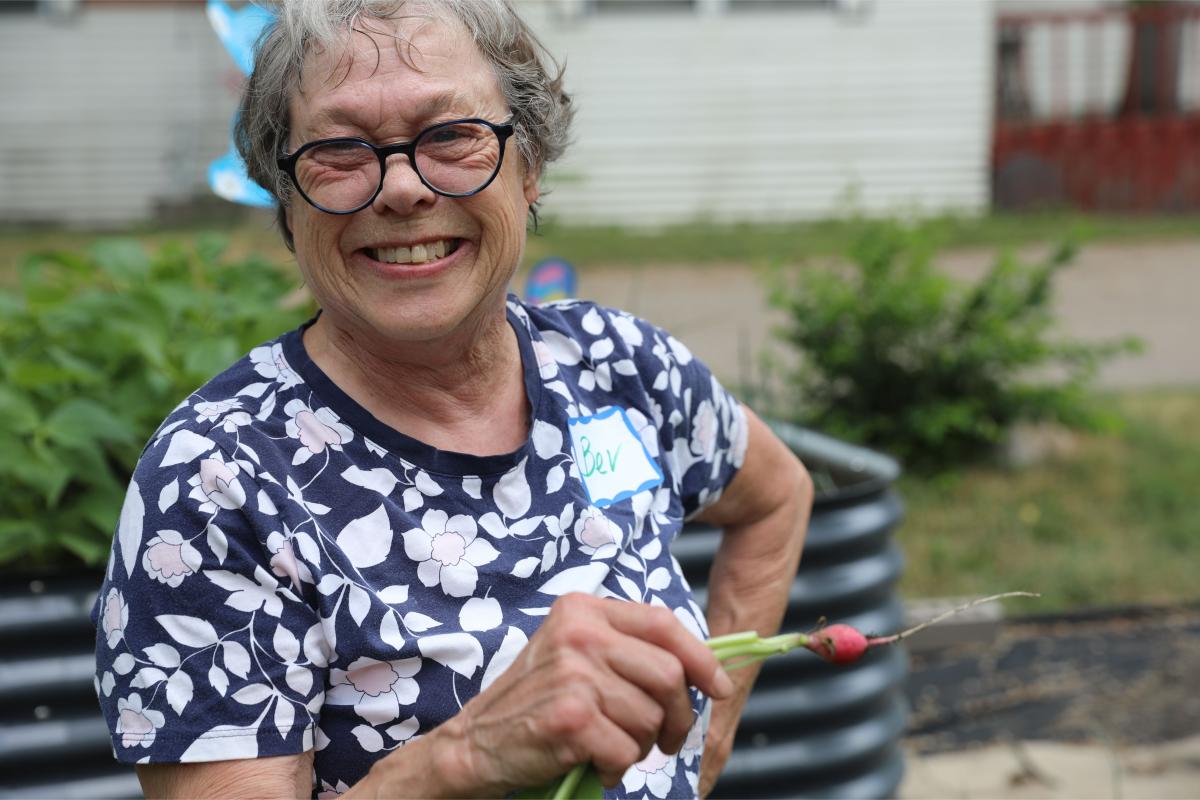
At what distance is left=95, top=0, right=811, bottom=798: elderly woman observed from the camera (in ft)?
4.80

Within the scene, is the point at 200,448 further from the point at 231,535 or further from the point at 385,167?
the point at 385,167

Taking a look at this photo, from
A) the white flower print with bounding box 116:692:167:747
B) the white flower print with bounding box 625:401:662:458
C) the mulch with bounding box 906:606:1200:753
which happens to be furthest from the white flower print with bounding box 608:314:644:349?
the mulch with bounding box 906:606:1200:753

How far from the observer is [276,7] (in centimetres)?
184

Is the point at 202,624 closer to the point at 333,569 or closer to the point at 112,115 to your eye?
the point at 333,569

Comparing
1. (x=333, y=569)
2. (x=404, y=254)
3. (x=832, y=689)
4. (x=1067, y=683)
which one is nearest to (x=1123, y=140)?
(x=1067, y=683)

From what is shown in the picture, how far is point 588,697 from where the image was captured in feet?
4.55

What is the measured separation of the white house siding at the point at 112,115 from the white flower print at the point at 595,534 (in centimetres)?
1320

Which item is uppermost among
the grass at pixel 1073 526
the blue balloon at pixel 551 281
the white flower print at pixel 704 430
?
the white flower print at pixel 704 430

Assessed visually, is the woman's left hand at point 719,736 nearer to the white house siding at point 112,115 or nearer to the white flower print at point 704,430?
the white flower print at point 704,430

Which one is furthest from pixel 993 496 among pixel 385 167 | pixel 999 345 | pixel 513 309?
pixel 385 167

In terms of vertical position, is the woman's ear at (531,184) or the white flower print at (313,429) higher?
the woman's ear at (531,184)

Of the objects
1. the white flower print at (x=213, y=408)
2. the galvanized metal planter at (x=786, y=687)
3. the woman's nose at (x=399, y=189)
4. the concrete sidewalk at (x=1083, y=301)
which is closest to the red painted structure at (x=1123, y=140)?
the concrete sidewalk at (x=1083, y=301)

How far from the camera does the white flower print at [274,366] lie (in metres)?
1.78

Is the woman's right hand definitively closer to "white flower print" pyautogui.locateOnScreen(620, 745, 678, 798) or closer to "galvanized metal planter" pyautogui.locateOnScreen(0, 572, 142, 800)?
"white flower print" pyautogui.locateOnScreen(620, 745, 678, 798)
